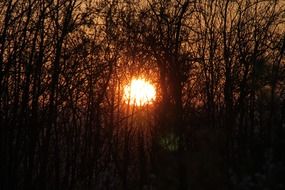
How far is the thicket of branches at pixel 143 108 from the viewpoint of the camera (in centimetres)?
1600

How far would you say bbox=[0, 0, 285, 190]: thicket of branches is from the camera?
52.5ft

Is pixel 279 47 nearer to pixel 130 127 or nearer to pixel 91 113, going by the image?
Result: pixel 130 127

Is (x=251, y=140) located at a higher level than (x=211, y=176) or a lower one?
higher

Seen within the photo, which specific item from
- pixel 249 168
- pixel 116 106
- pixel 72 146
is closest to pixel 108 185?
pixel 72 146

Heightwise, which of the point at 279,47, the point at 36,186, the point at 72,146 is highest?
the point at 279,47

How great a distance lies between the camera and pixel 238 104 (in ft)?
85.9

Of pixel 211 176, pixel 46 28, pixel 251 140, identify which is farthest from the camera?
pixel 251 140

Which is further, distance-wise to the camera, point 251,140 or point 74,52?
point 251,140

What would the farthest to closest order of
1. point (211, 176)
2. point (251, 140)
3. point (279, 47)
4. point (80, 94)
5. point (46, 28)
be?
point (279, 47)
point (251, 140)
point (80, 94)
point (46, 28)
point (211, 176)

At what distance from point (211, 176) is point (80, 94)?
38.7 feet

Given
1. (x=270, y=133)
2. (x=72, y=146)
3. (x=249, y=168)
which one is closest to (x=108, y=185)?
(x=72, y=146)

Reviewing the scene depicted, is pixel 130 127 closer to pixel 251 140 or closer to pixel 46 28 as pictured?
pixel 251 140

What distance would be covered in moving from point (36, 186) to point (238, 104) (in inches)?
489

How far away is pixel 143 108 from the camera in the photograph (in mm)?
25641
